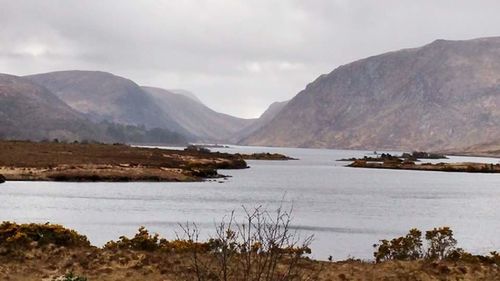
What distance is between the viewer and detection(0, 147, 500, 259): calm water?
167 feet

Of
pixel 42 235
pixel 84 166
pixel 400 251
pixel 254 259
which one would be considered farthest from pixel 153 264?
pixel 84 166

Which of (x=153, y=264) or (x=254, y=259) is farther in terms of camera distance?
(x=153, y=264)

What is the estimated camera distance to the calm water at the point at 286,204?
5100 cm

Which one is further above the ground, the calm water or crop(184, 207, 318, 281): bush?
crop(184, 207, 318, 281): bush

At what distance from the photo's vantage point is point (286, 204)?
81.4 meters

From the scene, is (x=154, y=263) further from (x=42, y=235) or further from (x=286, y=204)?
(x=286, y=204)

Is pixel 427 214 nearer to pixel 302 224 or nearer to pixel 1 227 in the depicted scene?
pixel 302 224

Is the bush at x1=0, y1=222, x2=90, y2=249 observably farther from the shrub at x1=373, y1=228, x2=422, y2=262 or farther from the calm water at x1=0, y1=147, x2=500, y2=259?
the shrub at x1=373, y1=228, x2=422, y2=262

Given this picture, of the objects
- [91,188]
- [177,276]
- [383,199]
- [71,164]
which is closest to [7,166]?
[71,164]

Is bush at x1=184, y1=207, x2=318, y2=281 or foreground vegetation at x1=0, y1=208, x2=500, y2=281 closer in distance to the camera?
bush at x1=184, y1=207, x2=318, y2=281

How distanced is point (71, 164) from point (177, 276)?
10797 centimetres

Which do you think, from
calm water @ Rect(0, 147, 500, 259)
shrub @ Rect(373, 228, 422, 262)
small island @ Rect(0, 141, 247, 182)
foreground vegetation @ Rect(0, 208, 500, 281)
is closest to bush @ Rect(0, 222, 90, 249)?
foreground vegetation @ Rect(0, 208, 500, 281)

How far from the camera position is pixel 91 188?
97.4 meters

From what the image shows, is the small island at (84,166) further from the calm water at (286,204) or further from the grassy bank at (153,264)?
the grassy bank at (153,264)
